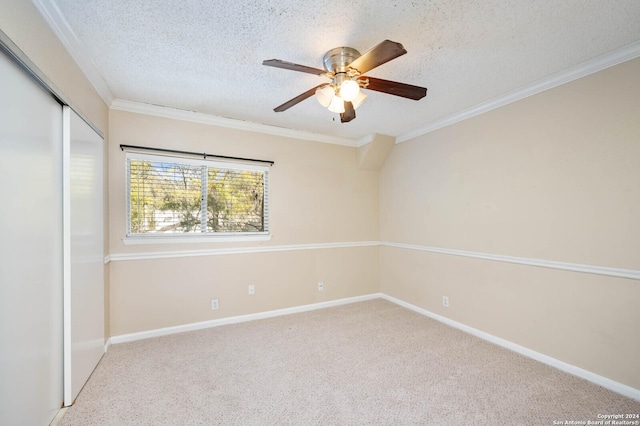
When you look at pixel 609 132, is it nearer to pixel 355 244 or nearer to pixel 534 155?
pixel 534 155

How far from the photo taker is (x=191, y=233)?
3.12m

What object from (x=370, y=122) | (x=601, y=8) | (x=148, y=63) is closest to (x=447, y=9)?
(x=601, y=8)

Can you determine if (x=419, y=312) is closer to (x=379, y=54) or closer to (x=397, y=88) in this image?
(x=397, y=88)

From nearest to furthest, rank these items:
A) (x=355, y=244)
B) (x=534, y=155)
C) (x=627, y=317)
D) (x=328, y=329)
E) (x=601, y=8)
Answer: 1. (x=601, y=8)
2. (x=627, y=317)
3. (x=534, y=155)
4. (x=328, y=329)
5. (x=355, y=244)

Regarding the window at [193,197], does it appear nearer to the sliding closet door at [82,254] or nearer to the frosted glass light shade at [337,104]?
the sliding closet door at [82,254]

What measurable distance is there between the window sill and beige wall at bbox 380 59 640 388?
2.22m

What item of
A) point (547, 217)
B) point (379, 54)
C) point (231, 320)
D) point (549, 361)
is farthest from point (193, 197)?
point (549, 361)

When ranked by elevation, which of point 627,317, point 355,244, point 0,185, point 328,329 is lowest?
point 328,329

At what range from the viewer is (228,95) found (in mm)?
2633

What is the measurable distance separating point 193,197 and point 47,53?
1.74 metres

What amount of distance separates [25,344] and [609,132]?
3.96 meters

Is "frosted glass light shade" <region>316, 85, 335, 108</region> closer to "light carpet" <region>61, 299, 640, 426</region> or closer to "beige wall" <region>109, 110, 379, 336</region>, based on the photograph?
"beige wall" <region>109, 110, 379, 336</region>

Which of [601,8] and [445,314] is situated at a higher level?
[601,8]

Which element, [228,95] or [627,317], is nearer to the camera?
[627,317]
